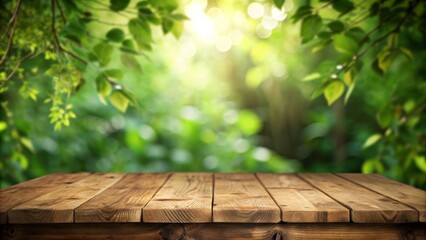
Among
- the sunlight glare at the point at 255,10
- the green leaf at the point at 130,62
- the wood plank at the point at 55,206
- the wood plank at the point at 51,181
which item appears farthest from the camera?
the sunlight glare at the point at 255,10

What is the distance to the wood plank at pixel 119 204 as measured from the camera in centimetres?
123

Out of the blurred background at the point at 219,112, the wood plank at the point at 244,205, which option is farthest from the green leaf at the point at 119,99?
the blurred background at the point at 219,112

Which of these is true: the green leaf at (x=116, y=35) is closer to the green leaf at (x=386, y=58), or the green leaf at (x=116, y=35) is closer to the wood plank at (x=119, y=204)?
the wood plank at (x=119, y=204)

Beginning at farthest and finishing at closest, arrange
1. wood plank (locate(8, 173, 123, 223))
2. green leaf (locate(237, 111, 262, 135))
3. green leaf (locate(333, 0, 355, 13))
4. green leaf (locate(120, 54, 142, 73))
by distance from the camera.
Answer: green leaf (locate(237, 111, 262, 135)) → green leaf (locate(120, 54, 142, 73)) → green leaf (locate(333, 0, 355, 13)) → wood plank (locate(8, 173, 123, 223))

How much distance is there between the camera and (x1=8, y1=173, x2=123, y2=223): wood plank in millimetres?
1232

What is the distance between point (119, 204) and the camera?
4.27ft

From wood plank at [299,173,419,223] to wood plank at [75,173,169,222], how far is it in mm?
594

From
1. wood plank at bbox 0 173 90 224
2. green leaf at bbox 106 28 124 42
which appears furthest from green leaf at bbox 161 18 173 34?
wood plank at bbox 0 173 90 224

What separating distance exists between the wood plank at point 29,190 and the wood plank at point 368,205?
95cm

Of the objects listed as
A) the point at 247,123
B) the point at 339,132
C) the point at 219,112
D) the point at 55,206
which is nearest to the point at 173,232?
the point at 55,206

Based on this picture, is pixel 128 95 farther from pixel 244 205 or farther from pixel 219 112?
pixel 219 112

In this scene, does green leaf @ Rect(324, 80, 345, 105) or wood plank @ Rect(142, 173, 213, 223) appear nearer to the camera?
wood plank @ Rect(142, 173, 213, 223)

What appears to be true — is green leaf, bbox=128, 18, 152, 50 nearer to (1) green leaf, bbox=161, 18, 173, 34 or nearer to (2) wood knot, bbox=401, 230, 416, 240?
(1) green leaf, bbox=161, 18, 173, 34

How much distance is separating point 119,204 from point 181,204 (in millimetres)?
177
